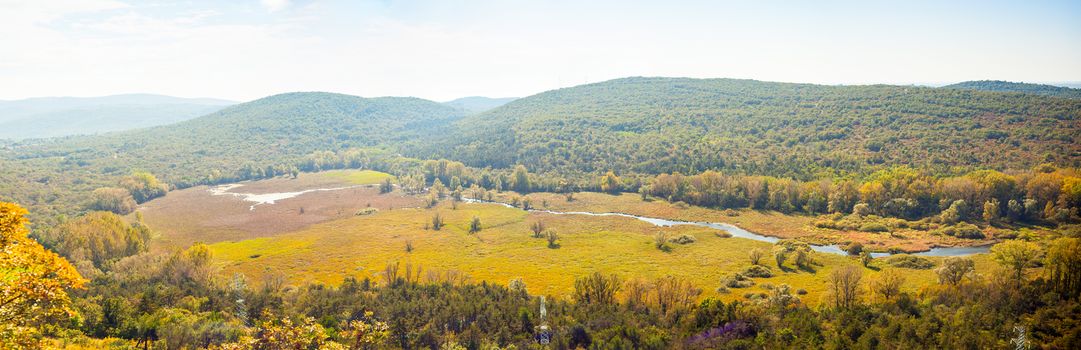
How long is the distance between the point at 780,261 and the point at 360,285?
244ft

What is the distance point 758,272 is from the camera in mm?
85812

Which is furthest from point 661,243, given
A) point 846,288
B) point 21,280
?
point 21,280

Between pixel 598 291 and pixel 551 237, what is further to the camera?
pixel 551 237

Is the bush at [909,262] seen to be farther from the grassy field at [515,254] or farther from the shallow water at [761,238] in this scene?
the shallow water at [761,238]

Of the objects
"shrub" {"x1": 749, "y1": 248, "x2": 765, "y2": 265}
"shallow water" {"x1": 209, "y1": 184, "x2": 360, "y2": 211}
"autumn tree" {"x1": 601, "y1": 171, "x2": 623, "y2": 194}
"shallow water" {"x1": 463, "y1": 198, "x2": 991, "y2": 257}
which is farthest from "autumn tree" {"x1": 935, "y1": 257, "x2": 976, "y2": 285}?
"shallow water" {"x1": 209, "y1": 184, "x2": 360, "y2": 211}

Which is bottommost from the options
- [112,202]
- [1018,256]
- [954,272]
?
[954,272]

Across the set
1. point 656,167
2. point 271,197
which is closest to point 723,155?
point 656,167

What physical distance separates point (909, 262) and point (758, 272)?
26.6 metres

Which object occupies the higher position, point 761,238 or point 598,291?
point 598,291

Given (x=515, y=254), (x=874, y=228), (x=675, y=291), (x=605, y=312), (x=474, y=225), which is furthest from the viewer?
(x=474, y=225)

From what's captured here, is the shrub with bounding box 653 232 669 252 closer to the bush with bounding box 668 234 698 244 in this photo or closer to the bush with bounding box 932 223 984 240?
the bush with bounding box 668 234 698 244

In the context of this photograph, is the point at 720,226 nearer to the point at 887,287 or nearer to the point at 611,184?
the point at 611,184

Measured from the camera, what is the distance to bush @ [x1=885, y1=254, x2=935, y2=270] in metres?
84.4

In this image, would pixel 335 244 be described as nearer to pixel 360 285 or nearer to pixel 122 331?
pixel 360 285
